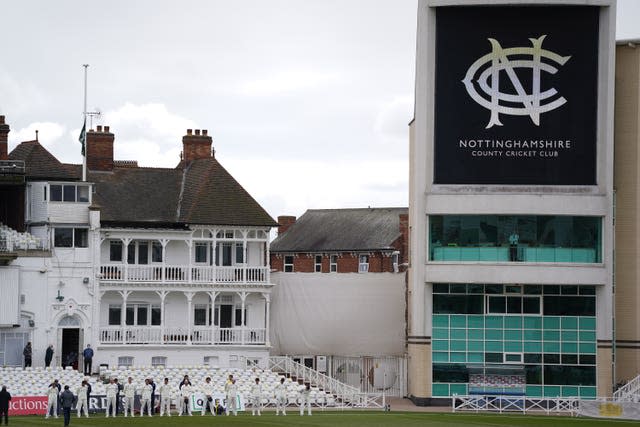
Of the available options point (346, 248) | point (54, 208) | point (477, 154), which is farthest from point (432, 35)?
point (346, 248)

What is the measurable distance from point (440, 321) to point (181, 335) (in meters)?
12.1

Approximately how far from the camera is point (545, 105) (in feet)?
236

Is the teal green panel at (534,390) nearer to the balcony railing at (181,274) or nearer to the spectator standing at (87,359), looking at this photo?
the balcony railing at (181,274)

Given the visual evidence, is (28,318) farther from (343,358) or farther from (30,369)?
(343,358)

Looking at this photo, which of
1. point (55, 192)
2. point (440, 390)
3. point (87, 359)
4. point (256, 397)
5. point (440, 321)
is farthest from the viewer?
point (55, 192)

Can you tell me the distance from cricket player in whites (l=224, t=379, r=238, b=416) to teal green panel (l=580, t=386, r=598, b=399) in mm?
16417

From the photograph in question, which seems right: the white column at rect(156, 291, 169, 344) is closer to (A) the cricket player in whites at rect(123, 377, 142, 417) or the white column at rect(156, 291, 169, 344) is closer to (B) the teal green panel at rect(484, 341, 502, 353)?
(A) the cricket player in whites at rect(123, 377, 142, 417)

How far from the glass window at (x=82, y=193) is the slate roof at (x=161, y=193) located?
2.52 feet

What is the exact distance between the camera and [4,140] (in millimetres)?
74500

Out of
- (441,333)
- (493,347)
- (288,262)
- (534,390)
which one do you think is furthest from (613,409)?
(288,262)

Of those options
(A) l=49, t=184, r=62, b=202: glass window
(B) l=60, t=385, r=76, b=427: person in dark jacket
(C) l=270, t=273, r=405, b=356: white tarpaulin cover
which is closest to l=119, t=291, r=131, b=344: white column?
(A) l=49, t=184, r=62, b=202: glass window

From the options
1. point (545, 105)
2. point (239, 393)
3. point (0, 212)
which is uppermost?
point (545, 105)

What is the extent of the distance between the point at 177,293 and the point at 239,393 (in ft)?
36.6

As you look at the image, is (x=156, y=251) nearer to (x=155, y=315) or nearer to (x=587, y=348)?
(x=155, y=315)
